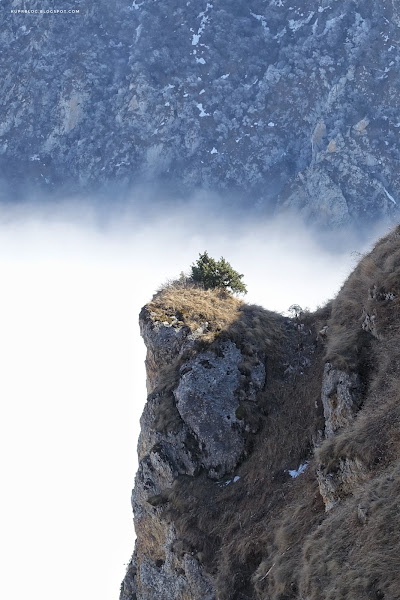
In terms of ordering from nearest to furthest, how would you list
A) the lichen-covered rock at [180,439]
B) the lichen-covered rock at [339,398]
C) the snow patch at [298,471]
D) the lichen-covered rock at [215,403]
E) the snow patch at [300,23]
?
1. the lichen-covered rock at [339,398]
2. the snow patch at [298,471]
3. the lichen-covered rock at [180,439]
4. the lichen-covered rock at [215,403]
5. the snow patch at [300,23]

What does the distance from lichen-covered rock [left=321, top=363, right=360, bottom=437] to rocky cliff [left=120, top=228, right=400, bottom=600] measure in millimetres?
51

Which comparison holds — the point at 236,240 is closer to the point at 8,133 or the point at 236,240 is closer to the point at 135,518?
the point at 8,133

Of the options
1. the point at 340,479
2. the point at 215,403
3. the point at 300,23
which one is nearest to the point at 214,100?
the point at 300,23

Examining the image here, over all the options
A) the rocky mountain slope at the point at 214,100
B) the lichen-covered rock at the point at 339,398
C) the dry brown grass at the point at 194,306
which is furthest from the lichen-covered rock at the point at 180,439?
the rocky mountain slope at the point at 214,100

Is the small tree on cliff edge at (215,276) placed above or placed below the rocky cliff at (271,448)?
above

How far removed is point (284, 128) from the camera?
14925 cm

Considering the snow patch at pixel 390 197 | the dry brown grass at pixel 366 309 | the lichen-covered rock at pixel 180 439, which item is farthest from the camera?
the snow patch at pixel 390 197

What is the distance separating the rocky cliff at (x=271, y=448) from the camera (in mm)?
15117

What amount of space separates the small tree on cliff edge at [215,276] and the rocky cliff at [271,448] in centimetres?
97

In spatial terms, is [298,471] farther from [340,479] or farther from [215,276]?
[215,276]

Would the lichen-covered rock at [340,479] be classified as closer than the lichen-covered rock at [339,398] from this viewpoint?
Yes

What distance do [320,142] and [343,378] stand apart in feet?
402

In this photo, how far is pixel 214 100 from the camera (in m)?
153

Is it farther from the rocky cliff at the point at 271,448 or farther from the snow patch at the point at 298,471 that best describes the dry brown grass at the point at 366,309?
the snow patch at the point at 298,471
